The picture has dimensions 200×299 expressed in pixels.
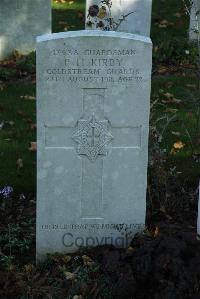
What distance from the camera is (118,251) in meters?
4.82

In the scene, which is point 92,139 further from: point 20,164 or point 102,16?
point 20,164

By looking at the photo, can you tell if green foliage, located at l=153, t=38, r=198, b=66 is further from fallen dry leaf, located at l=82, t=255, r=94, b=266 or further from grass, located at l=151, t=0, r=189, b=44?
fallen dry leaf, located at l=82, t=255, r=94, b=266

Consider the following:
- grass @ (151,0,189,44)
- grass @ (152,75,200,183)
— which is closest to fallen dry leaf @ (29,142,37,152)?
grass @ (152,75,200,183)

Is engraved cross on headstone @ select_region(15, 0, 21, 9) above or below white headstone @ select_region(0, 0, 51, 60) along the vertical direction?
above

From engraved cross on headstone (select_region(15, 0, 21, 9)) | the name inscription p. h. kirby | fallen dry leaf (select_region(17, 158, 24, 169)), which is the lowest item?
fallen dry leaf (select_region(17, 158, 24, 169))

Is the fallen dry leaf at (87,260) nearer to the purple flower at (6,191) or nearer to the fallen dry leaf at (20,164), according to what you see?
the purple flower at (6,191)

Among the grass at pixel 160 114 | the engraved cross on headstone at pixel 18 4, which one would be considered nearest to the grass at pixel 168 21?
the grass at pixel 160 114

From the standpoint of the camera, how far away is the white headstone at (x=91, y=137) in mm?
4676

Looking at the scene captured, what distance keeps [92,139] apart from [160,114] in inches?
125

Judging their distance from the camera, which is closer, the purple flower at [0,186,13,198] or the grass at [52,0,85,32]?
the purple flower at [0,186,13,198]

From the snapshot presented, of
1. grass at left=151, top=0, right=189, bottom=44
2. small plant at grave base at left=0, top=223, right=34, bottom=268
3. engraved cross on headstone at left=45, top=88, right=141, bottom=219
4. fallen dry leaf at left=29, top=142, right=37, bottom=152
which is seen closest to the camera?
engraved cross on headstone at left=45, top=88, right=141, bottom=219

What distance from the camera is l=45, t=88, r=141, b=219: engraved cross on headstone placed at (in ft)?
15.7

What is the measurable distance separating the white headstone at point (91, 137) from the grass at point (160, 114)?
3.84 feet

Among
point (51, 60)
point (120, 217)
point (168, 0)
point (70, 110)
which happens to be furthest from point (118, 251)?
point (168, 0)
